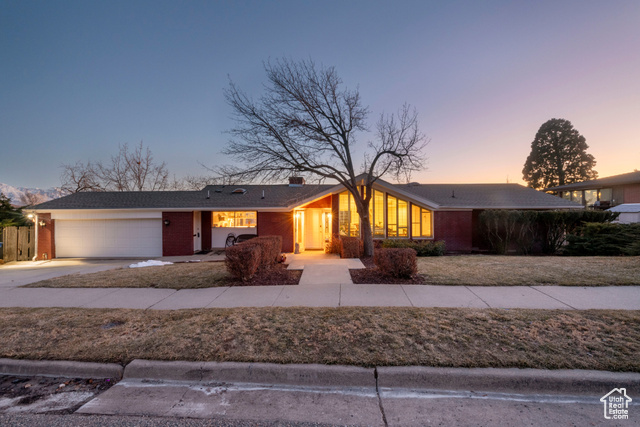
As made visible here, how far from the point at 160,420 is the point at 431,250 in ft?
40.8

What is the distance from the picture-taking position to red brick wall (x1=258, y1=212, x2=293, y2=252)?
14.9 meters

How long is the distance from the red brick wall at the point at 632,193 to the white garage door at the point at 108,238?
38.9 m

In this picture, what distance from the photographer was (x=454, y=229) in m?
15.1

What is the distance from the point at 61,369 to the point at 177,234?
39.8ft

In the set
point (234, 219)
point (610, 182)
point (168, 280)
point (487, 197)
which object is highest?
point (610, 182)

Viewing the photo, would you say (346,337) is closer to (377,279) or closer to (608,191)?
(377,279)

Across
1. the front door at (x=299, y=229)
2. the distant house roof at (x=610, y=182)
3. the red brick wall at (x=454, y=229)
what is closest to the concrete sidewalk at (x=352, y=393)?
the front door at (x=299, y=229)

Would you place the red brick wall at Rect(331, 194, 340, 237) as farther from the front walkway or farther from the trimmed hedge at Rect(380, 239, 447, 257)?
the front walkway

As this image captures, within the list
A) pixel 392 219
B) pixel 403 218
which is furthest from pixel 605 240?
pixel 392 219

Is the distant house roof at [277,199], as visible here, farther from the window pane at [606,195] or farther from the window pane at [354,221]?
the window pane at [606,195]

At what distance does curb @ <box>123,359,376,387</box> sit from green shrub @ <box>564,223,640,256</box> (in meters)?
13.6

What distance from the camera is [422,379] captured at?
3273 mm

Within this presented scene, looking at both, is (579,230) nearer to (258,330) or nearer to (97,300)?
(258,330)

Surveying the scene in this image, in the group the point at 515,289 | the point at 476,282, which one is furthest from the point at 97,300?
the point at 515,289
